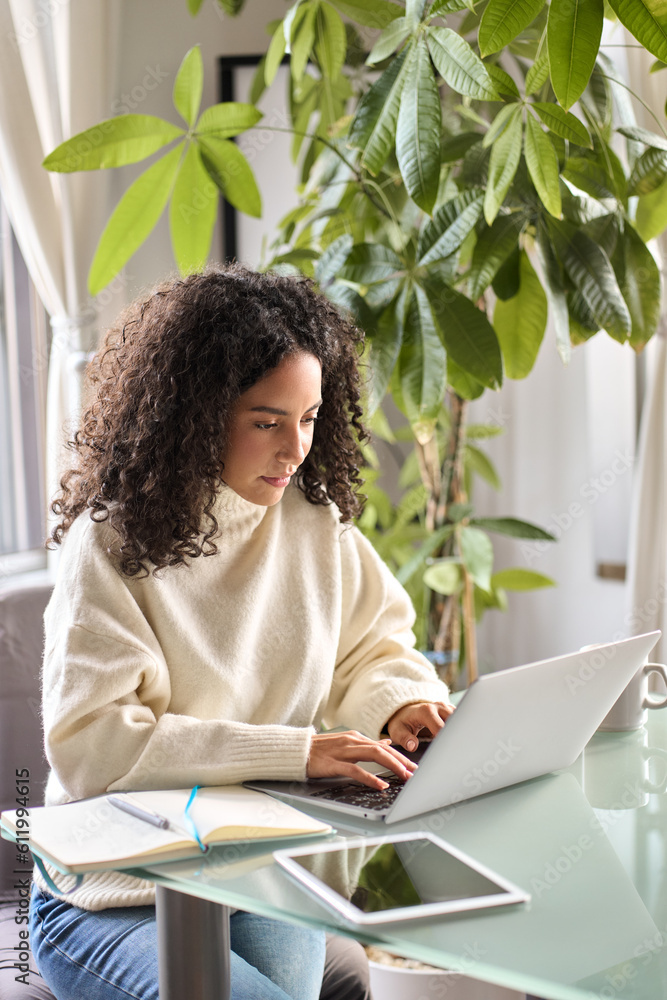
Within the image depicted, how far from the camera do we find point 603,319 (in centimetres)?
152

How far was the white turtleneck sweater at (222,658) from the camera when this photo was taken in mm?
1035

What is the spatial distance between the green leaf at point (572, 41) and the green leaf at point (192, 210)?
75cm

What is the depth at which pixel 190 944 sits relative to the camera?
0.87m

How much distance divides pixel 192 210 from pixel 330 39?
1.43ft

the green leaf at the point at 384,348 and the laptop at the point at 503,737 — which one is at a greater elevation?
the green leaf at the point at 384,348

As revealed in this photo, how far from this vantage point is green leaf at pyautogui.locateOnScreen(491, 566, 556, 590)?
7.97ft

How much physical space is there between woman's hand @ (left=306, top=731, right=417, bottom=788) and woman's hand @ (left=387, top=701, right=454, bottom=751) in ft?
0.38

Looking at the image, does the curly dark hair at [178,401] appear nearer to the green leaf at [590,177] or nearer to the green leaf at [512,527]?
the green leaf at [590,177]

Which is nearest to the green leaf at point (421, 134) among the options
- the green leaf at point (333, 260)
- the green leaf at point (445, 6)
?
the green leaf at point (445, 6)

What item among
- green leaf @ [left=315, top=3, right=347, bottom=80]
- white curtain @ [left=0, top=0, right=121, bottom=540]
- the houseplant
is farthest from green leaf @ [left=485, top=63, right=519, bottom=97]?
white curtain @ [left=0, top=0, right=121, bottom=540]

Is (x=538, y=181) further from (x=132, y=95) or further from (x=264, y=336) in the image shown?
(x=132, y=95)

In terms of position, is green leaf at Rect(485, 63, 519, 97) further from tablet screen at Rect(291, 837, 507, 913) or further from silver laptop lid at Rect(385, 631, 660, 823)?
tablet screen at Rect(291, 837, 507, 913)

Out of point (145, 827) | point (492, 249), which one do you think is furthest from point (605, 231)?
point (145, 827)

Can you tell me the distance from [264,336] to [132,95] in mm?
1833
